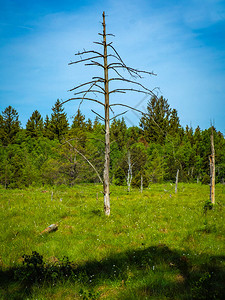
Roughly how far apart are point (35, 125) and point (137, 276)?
78.2 meters

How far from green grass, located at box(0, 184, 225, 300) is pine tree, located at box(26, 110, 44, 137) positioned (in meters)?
64.1

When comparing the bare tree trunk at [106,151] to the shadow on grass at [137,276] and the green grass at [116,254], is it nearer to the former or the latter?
the green grass at [116,254]

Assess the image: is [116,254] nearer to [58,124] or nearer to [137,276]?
[137,276]

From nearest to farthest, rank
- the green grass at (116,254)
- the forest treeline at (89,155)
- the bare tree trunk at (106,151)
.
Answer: the green grass at (116,254) → the bare tree trunk at (106,151) → the forest treeline at (89,155)

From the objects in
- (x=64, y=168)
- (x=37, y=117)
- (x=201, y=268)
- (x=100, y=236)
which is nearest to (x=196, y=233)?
(x=201, y=268)

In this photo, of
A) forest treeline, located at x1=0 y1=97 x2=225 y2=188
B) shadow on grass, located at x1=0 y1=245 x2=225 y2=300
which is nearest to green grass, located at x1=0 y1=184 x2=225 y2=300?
shadow on grass, located at x1=0 y1=245 x2=225 y2=300

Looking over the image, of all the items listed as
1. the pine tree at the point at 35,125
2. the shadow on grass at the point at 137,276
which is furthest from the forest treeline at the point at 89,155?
the shadow on grass at the point at 137,276

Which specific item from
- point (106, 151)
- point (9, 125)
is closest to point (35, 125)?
point (9, 125)

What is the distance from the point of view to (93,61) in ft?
30.3

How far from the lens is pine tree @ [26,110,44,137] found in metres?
69.9

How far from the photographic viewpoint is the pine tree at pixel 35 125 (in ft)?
229

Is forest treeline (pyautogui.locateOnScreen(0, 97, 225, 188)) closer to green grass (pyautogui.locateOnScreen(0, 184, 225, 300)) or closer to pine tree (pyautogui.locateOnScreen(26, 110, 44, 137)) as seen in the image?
Answer: pine tree (pyautogui.locateOnScreen(26, 110, 44, 137))

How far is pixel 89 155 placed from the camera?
135ft

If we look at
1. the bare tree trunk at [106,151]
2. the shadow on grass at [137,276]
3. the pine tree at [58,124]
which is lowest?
the shadow on grass at [137,276]
